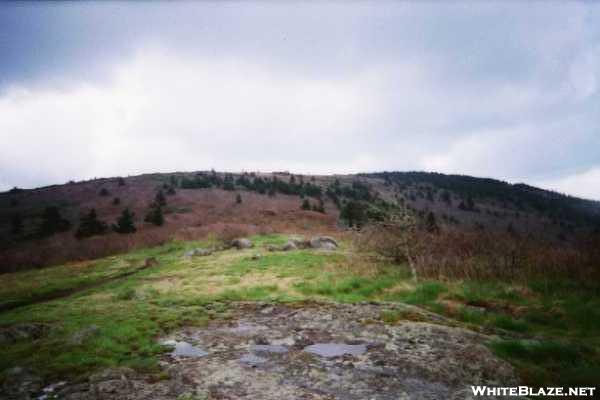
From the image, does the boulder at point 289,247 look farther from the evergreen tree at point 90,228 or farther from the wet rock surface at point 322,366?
the evergreen tree at point 90,228

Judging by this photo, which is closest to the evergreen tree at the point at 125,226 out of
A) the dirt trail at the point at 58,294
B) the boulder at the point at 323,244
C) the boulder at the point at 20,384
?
the dirt trail at the point at 58,294

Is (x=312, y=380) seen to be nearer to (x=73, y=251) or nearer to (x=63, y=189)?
(x=73, y=251)

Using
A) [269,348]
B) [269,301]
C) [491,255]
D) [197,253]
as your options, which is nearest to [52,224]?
[197,253]

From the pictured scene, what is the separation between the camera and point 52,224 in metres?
44.0

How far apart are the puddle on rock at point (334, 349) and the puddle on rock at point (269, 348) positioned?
60 cm

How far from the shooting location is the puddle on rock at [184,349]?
812cm

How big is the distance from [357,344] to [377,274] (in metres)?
8.15

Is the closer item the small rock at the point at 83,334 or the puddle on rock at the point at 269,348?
the puddle on rock at the point at 269,348

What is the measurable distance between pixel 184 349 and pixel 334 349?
378cm

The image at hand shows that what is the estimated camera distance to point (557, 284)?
11844 mm

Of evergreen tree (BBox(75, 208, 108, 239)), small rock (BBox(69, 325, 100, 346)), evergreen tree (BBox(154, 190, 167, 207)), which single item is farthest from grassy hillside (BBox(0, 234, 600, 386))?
evergreen tree (BBox(154, 190, 167, 207))

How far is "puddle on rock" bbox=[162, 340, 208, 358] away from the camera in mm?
8125

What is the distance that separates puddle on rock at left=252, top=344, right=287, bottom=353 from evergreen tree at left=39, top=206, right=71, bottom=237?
149 feet

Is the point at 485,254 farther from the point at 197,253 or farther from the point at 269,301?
the point at 197,253
